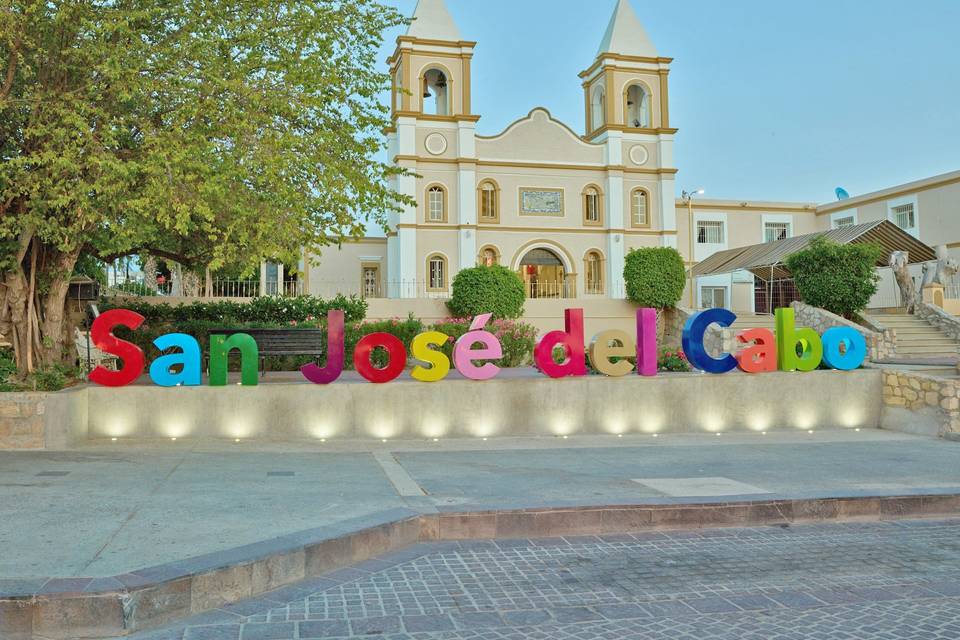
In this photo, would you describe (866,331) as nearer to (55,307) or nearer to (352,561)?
(55,307)

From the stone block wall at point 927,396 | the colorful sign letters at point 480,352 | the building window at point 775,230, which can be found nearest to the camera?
the colorful sign letters at point 480,352

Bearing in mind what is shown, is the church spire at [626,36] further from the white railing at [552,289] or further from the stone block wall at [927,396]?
the stone block wall at [927,396]

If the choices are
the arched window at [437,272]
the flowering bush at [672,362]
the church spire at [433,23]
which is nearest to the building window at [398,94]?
the church spire at [433,23]

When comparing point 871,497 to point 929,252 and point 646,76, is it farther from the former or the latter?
point 646,76

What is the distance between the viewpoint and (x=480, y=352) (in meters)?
11.9

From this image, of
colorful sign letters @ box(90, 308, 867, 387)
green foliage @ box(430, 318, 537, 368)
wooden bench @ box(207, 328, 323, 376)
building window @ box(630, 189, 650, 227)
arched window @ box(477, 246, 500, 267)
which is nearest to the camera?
colorful sign letters @ box(90, 308, 867, 387)

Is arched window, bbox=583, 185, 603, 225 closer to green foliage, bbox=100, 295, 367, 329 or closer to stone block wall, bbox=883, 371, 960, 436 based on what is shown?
green foliage, bbox=100, 295, 367, 329

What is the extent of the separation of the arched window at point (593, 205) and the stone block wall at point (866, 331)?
51.2 feet

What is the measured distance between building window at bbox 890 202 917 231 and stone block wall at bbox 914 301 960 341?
40.3 feet

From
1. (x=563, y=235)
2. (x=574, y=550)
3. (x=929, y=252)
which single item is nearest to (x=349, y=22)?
(x=574, y=550)

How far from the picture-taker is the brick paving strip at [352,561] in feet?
14.6

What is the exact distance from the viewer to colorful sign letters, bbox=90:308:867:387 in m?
11.1

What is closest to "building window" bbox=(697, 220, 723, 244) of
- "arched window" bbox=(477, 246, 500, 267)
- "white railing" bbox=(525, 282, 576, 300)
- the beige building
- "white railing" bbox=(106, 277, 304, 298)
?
the beige building

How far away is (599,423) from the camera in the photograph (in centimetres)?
1238
